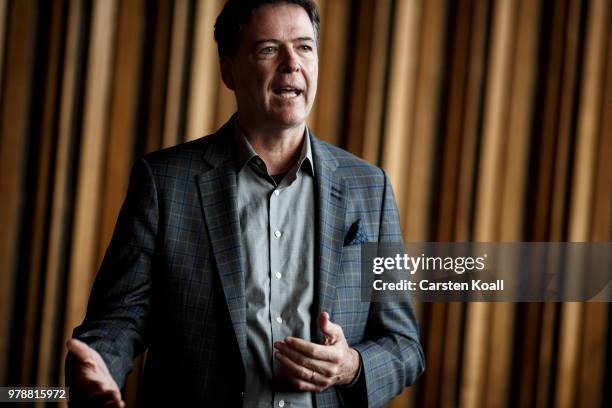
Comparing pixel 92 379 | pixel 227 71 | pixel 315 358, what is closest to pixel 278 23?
pixel 227 71

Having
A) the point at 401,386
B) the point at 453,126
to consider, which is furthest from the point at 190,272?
the point at 453,126

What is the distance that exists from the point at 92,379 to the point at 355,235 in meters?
0.59

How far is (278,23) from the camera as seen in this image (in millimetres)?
1495

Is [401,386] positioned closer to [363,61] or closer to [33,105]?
[363,61]

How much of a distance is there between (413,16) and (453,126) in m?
A: 0.37

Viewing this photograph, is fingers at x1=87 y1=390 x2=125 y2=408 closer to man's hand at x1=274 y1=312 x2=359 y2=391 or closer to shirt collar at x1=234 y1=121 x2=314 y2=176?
man's hand at x1=274 y1=312 x2=359 y2=391

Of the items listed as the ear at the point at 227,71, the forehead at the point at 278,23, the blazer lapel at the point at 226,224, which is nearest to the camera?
the blazer lapel at the point at 226,224

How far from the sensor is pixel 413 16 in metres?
2.27

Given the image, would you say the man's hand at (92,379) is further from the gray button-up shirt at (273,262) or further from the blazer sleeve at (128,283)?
the gray button-up shirt at (273,262)

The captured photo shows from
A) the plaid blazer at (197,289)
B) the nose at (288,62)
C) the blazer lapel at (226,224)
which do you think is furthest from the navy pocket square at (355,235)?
the nose at (288,62)

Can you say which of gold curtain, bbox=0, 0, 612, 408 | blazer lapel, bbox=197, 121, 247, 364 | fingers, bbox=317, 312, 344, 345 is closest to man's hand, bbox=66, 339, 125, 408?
blazer lapel, bbox=197, 121, 247, 364

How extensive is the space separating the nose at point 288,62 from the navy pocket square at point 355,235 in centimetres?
34

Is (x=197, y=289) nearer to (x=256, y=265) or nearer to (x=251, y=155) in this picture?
(x=256, y=265)

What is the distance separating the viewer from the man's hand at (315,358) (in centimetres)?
130
